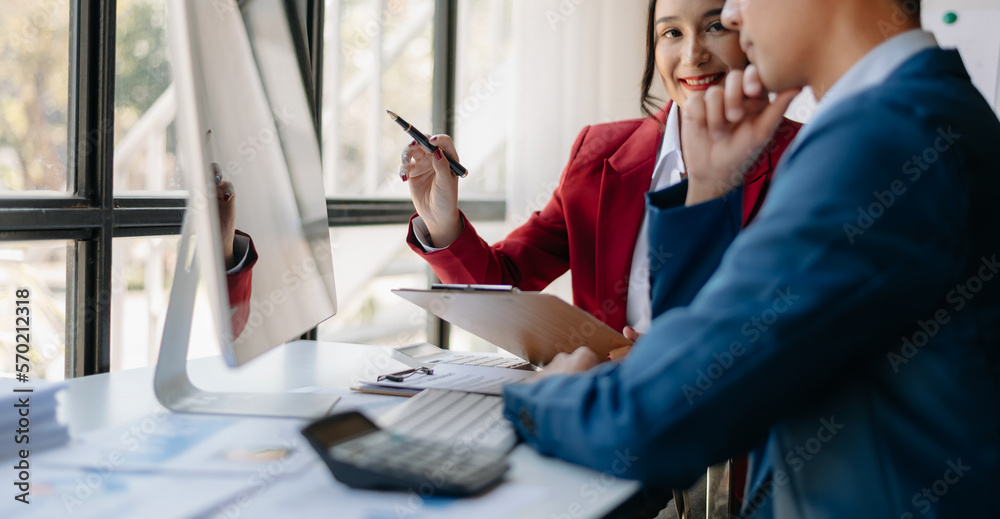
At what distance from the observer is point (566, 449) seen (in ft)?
2.38

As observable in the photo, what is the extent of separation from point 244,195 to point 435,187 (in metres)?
0.63

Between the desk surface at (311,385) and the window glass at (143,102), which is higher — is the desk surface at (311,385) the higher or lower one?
the lower one

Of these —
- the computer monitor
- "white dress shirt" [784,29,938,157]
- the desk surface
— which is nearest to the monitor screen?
the computer monitor

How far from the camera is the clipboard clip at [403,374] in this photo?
1094mm

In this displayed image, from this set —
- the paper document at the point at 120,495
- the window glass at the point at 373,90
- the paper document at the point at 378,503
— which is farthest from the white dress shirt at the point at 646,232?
the window glass at the point at 373,90

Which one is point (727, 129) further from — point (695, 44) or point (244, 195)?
point (695, 44)

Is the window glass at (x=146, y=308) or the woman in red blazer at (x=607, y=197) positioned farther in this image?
the window glass at (x=146, y=308)

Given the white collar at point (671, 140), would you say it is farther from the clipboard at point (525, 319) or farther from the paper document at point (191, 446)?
the paper document at point (191, 446)

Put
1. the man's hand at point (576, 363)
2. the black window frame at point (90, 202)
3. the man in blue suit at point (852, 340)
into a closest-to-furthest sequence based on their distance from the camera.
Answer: the man in blue suit at point (852, 340), the man's hand at point (576, 363), the black window frame at point (90, 202)

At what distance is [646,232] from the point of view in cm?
161

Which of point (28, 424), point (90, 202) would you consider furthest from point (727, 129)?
point (90, 202)

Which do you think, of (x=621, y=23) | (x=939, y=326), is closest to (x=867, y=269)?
(x=939, y=326)

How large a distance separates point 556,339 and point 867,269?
1.80 feet

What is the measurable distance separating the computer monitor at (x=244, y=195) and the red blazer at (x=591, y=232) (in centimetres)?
48
